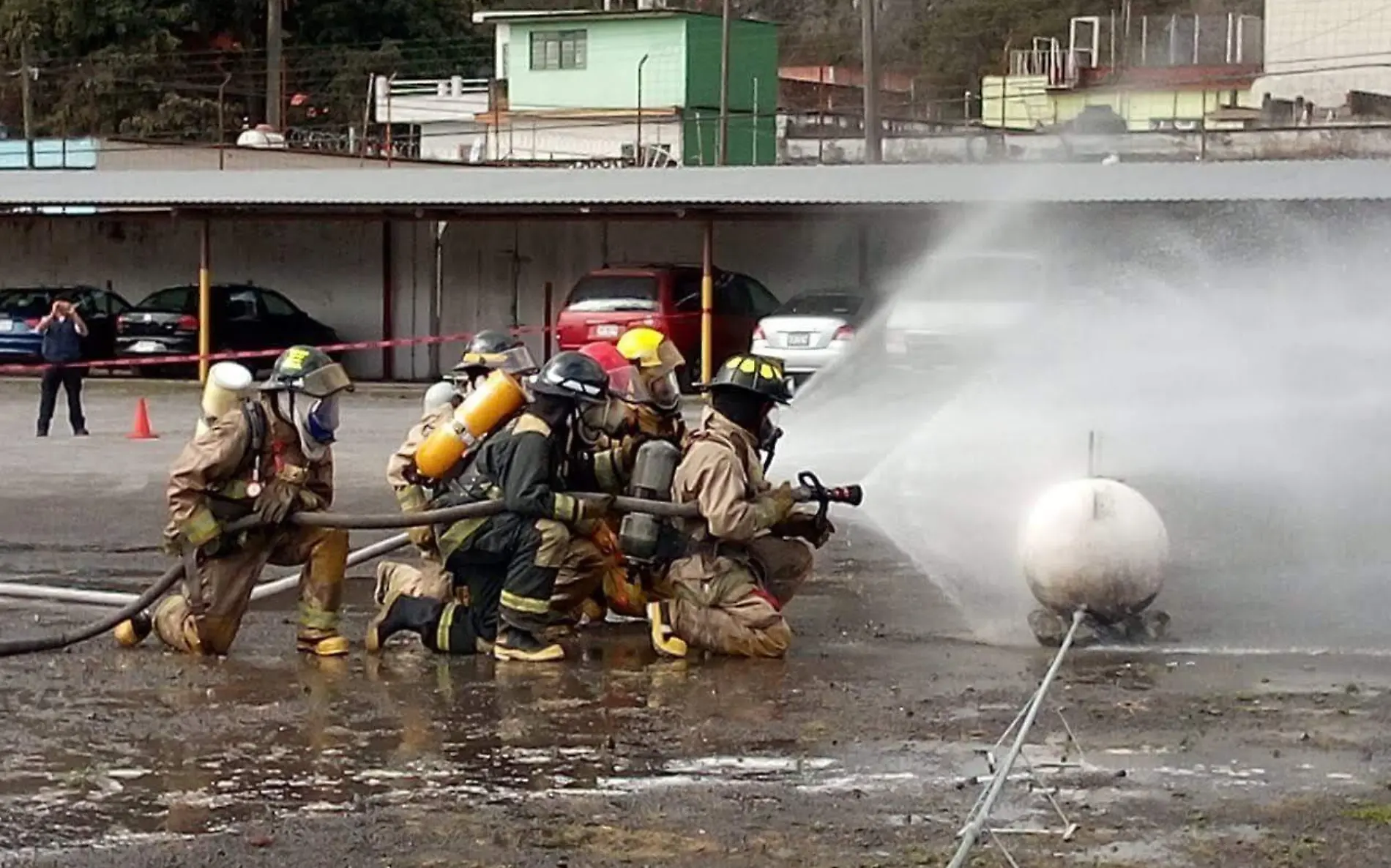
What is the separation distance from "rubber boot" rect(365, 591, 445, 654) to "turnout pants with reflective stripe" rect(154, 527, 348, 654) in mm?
→ 187

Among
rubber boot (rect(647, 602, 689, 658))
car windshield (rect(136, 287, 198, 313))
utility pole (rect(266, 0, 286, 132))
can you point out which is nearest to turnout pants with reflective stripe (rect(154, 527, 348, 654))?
rubber boot (rect(647, 602, 689, 658))

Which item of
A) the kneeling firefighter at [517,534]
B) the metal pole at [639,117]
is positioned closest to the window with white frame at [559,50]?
the metal pole at [639,117]

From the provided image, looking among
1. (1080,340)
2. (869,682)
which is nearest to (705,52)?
(1080,340)

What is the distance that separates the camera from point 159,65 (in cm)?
6166

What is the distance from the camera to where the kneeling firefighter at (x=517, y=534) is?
371 inches

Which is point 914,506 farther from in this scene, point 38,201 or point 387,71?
point 387,71

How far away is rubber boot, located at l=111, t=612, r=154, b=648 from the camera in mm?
10188

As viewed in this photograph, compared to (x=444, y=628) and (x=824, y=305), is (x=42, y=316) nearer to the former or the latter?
(x=824, y=305)

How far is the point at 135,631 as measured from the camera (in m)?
10.2

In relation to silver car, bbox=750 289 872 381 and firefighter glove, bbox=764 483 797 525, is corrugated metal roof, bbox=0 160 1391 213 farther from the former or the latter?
firefighter glove, bbox=764 483 797 525

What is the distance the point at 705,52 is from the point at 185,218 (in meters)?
25.7

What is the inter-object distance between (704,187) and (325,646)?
66.7ft

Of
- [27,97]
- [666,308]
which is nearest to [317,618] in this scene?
[666,308]

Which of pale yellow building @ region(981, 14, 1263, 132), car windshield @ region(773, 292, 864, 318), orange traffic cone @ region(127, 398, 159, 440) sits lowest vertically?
orange traffic cone @ region(127, 398, 159, 440)
